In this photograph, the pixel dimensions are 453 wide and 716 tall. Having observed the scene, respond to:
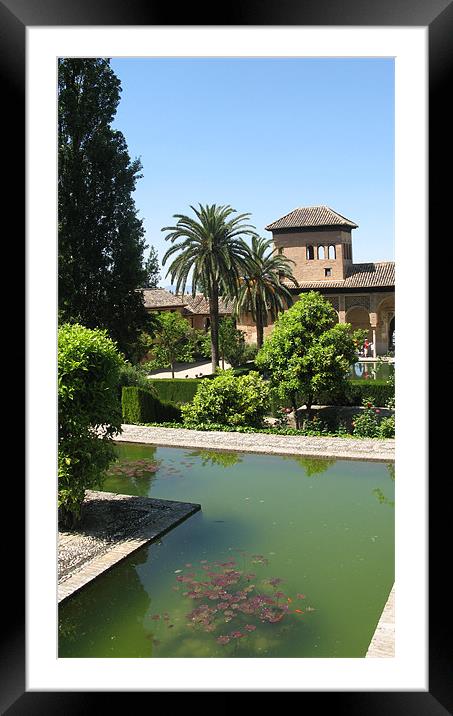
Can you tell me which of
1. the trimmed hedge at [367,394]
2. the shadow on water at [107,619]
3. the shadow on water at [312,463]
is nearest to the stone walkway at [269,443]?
the shadow on water at [312,463]

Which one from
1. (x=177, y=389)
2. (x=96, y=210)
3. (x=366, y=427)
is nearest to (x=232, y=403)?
(x=366, y=427)

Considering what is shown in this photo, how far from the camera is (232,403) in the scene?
42.3ft

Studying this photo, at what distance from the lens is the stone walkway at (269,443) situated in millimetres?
9828

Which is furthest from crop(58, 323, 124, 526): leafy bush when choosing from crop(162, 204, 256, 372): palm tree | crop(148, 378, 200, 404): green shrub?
crop(162, 204, 256, 372): palm tree

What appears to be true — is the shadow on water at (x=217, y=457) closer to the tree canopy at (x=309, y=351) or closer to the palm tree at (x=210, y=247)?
the tree canopy at (x=309, y=351)

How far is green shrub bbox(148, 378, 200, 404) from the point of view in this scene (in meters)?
18.6

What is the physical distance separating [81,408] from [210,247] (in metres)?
15.4

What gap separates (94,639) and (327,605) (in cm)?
171
